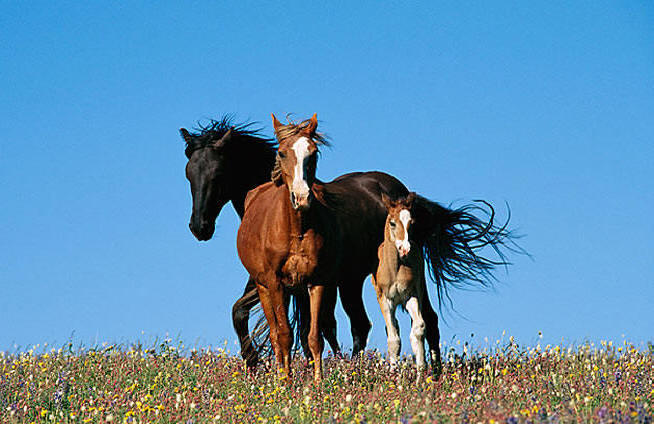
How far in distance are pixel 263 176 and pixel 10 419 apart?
18.2 ft

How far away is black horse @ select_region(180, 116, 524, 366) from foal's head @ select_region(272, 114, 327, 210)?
2.04 m

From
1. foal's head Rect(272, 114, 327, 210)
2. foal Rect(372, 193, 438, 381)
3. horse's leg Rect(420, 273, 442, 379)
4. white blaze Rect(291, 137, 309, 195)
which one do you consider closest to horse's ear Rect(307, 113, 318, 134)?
foal's head Rect(272, 114, 327, 210)

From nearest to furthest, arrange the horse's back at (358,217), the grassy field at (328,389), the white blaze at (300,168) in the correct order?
the grassy field at (328,389) < the white blaze at (300,168) < the horse's back at (358,217)

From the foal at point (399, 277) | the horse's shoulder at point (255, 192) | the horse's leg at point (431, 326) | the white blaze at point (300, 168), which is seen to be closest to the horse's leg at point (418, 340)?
the foal at point (399, 277)

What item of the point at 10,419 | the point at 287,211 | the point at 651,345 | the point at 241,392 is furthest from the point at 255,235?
the point at 651,345

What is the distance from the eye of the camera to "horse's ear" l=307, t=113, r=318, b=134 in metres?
8.18

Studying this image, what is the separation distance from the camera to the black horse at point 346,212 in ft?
34.9

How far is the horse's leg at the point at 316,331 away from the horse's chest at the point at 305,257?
5.7 inches

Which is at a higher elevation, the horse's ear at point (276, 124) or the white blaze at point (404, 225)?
the horse's ear at point (276, 124)

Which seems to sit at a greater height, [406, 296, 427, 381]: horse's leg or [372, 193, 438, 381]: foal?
[372, 193, 438, 381]: foal

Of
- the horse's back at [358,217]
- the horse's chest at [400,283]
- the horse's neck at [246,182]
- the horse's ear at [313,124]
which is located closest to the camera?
the horse's ear at [313,124]

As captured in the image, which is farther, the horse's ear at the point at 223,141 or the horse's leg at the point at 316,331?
the horse's ear at the point at 223,141

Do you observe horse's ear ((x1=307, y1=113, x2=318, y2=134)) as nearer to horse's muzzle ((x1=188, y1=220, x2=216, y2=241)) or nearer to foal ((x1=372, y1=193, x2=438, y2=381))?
foal ((x1=372, y1=193, x2=438, y2=381))

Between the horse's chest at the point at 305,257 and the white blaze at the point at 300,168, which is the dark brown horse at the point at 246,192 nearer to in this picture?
the horse's chest at the point at 305,257
